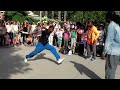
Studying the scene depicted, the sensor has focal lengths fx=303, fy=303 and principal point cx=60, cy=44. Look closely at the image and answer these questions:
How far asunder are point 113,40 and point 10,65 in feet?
14.1

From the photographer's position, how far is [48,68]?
988cm

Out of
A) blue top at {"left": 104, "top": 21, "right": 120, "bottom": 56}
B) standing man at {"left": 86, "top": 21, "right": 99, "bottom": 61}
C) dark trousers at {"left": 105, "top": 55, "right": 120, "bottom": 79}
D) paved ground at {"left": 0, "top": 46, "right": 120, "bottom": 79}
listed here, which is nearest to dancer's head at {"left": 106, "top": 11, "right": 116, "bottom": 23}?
blue top at {"left": 104, "top": 21, "right": 120, "bottom": 56}

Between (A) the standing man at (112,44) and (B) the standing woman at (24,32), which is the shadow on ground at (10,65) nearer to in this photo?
(A) the standing man at (112,44)

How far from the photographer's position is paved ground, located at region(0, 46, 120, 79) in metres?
8.73

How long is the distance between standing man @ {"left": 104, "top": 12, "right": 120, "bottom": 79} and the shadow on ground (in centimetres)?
291

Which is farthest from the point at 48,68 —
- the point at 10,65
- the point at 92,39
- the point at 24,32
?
the point at 24,32

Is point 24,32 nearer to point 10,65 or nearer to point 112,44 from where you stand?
point 10,65

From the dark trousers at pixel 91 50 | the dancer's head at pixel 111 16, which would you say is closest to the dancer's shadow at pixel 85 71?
the dark trousers at pixel 91 50

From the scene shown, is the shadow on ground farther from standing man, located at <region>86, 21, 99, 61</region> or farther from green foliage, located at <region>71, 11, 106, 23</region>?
green foliage, located at <region>71, 11, 106, 23</region>

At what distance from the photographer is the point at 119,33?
7254 millimetres
